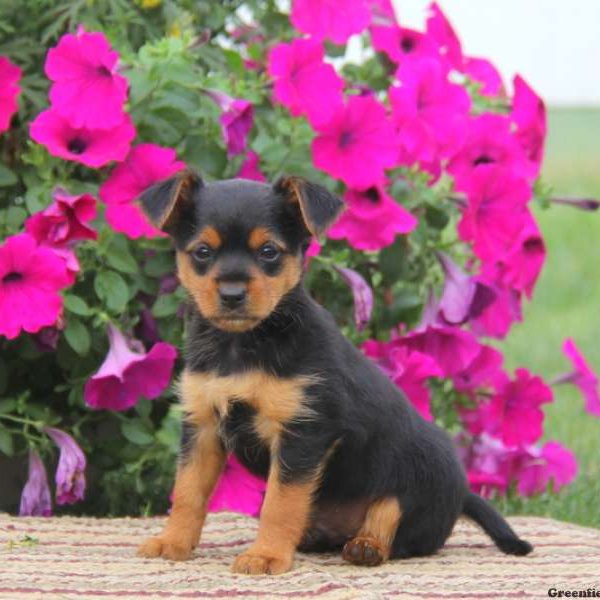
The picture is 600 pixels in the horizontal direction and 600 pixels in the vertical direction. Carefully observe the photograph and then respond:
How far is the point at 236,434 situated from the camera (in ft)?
11.8

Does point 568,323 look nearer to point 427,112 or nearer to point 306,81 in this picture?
point 427,112

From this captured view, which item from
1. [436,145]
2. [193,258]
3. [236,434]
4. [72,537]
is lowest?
[72,537]

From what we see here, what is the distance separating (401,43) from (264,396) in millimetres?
2075

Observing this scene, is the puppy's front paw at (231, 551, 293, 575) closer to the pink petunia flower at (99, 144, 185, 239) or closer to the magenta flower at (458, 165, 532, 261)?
the pink petunia flower at (99, 144, 185, 239)

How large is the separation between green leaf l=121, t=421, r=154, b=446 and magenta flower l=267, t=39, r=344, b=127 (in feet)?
3.64

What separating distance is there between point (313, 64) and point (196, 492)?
5.29 feet

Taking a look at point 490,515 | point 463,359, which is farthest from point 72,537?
point 463,359

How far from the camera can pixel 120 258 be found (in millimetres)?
4473

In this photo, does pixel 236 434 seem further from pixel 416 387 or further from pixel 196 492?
pixel 416 387

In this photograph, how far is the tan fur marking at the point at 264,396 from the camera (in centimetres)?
351

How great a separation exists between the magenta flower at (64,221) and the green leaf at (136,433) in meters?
0.67

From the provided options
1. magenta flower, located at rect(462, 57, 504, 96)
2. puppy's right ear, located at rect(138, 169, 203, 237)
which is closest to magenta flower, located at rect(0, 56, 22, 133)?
puppy's right ear, located at rect(138, 169, 203, 237)

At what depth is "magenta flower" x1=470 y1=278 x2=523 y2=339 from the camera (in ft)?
17.0

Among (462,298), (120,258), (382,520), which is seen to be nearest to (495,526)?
(382,520)
